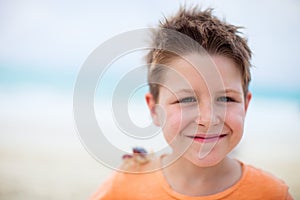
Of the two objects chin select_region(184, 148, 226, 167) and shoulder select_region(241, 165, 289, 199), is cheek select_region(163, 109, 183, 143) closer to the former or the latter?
chin select_region(184, 148, 226, 167)

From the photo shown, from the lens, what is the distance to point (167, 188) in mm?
965

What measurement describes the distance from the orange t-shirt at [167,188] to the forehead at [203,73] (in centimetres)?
27

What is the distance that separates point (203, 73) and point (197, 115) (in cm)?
10

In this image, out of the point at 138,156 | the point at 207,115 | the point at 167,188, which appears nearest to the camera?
the point at 207,115

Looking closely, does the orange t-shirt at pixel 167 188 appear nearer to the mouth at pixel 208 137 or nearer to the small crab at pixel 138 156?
the small crab at pixel 138 156

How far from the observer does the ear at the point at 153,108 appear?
3.20 ft

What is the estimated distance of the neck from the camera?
3.16 ft

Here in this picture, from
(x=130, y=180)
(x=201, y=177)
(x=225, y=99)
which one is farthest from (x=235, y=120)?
(x=130, y=180)

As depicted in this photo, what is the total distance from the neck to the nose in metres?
0.18

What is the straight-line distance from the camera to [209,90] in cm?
84

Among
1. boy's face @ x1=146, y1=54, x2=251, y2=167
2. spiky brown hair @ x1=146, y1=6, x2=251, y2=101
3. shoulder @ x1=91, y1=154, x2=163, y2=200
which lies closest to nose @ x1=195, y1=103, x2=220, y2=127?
boy's face @ x1=146, y1=54, x2=251, y2=167

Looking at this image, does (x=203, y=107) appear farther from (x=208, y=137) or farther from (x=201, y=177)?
(x=201, y=177)

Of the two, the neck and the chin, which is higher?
the chin

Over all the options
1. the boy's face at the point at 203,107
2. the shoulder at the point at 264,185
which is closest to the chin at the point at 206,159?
the boy's face at the point at 203,107
